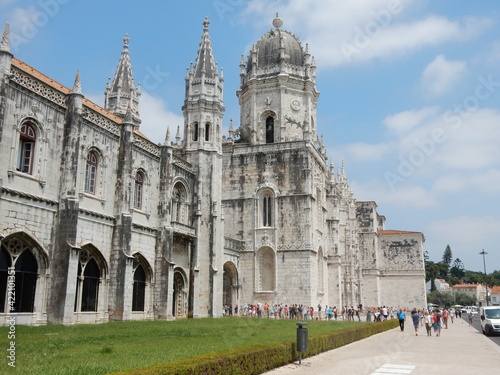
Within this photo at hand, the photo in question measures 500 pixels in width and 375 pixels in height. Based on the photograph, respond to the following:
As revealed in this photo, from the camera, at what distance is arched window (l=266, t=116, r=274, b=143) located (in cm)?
4478

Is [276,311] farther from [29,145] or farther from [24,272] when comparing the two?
[29,145]

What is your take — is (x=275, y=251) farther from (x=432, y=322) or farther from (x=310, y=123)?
(x=432, y=322)

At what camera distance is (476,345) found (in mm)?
20375

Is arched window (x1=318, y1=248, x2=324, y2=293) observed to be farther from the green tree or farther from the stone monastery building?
the green tree

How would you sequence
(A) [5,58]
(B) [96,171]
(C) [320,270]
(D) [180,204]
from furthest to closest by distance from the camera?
(C) [320,270], (D) [180,204], (B) [96,171], (A) [5,58]

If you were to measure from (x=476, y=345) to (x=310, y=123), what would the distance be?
92.7ft

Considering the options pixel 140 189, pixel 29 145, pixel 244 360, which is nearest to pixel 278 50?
pixel 140 189

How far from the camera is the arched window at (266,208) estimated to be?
41684 mm

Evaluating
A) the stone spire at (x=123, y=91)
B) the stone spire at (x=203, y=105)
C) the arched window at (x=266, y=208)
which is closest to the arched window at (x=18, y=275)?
the stone spire at (x=203, y=105)

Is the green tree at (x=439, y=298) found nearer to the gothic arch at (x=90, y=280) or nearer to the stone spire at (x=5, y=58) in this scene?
the gothic arch at (x=90, y=280)

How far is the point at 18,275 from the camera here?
63.0 ft

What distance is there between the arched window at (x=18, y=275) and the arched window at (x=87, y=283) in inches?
97.7

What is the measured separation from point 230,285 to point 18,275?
75.3ft

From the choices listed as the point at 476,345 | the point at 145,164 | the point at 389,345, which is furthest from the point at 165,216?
the point at 476,345
